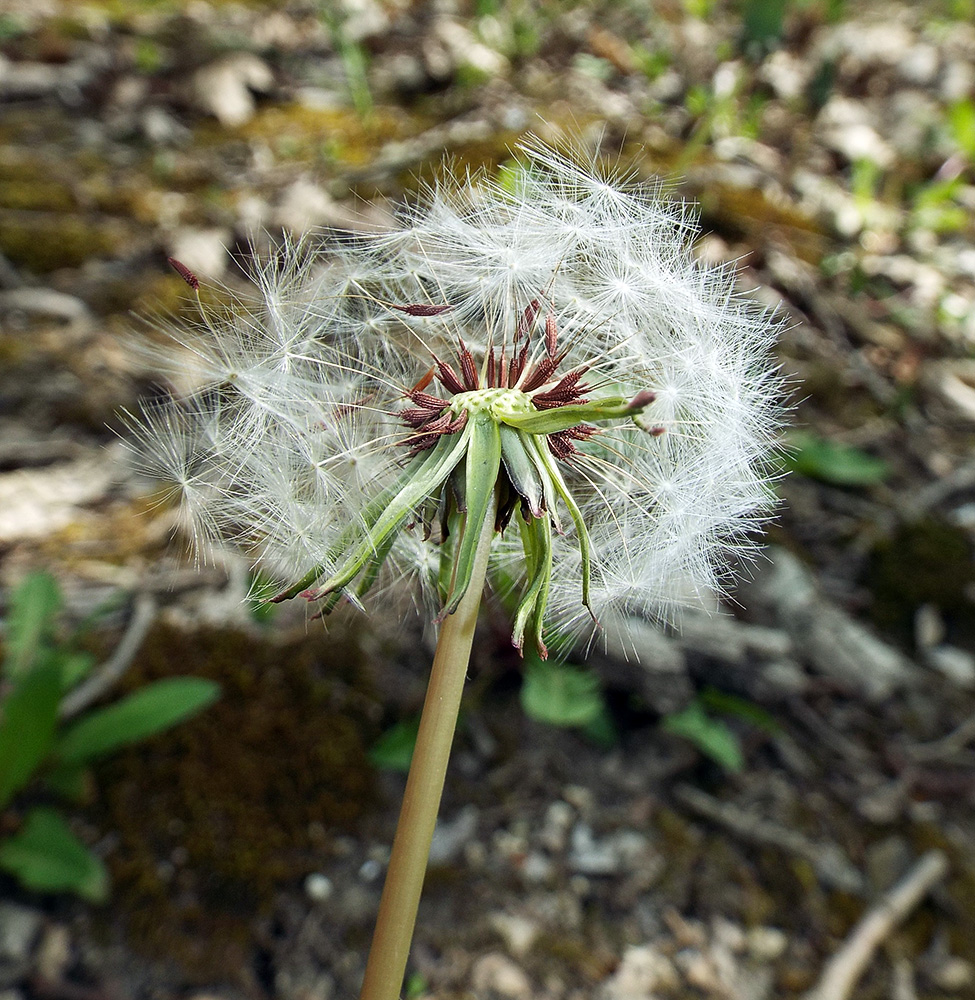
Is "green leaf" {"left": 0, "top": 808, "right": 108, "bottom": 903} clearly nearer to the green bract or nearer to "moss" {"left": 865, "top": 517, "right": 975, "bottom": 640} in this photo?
the green bract

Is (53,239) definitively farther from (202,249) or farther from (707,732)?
(707,732)

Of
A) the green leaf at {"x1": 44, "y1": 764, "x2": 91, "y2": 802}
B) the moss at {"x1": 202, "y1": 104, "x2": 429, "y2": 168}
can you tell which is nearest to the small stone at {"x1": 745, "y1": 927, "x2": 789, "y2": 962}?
the green leaf at {"x1": 44, "y1": 764, "x2": 91, "y2": 802}

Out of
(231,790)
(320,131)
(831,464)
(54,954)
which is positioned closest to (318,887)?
(231,790)

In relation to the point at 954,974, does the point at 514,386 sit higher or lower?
higher

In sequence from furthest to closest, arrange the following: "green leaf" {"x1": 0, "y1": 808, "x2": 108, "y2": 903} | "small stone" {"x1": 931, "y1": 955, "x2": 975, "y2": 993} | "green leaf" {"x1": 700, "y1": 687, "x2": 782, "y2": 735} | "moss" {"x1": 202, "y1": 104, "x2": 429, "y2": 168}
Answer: "moss" {"x1": 202, "y1": 104, "x2": 429, "y2": 168}
"green leaf" {"x1": 700, "y1": 687, "x2": 782, "y2": 735}
"small stone" {"x1": 931, "y1": 955, "x2": 975, "y2": 993}
"green leaf" {"x1": 0, "y1": 808, "x2": 108, "y2": 903}

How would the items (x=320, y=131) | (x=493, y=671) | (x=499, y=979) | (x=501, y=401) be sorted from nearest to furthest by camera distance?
(x=501, y=401)
(x=499, y=979)
(x=493, y=671)
(x=320, y=131)

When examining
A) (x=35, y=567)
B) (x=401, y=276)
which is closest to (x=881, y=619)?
(x=401, y=276)
